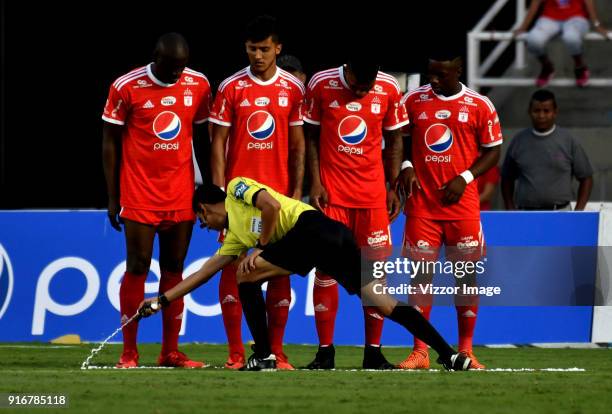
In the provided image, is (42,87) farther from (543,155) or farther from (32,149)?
(543,155)

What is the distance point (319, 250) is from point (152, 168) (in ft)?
4.87

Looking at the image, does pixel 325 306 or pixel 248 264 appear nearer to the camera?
pixel 248 264

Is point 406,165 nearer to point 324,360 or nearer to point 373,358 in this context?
point 373,358

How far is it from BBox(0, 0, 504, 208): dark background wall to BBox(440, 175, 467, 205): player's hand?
251 inches

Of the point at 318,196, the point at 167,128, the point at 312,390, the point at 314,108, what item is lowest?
the point at 312,390

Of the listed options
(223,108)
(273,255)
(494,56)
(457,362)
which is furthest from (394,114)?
(494,56)

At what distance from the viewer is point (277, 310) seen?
33.6 feet

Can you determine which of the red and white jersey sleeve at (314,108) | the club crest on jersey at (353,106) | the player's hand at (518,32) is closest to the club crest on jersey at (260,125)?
the red and white jersey sleeve at (314,108)

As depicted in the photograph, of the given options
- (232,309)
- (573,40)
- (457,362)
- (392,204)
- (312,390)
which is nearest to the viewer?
(312,390)

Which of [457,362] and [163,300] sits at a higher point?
[163,300]

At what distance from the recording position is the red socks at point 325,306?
10.2 m

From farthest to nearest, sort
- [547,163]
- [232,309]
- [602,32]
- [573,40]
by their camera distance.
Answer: [602,32], [573,40], [547,163], [232,309]

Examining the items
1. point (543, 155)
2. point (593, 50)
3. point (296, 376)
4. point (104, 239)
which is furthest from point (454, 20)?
point (296, 376)

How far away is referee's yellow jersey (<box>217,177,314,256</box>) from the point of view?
9.42 meters
